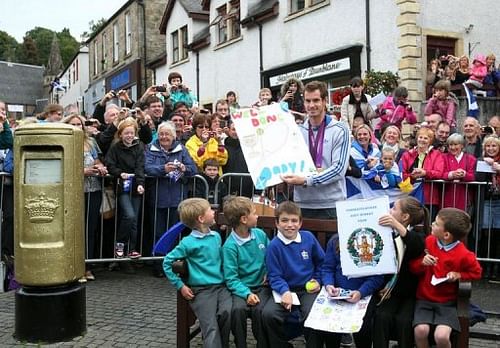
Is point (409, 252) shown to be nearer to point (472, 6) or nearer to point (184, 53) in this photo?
point (472, 6)

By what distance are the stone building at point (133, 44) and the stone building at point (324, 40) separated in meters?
6.04

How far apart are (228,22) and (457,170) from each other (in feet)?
62.7

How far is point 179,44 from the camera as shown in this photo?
29.4 metres

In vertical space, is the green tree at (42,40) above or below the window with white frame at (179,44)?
above

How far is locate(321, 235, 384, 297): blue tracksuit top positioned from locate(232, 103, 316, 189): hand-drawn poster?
60 centimetres

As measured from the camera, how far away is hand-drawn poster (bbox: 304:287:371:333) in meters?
3.99

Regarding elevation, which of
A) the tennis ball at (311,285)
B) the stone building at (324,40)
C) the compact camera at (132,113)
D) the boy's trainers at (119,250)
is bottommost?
the boy's trainers at (119,250)

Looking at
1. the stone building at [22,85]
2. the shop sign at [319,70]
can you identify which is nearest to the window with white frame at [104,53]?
the shop sign at [319,70]

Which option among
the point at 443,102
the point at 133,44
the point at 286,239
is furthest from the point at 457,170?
the point at 133,44

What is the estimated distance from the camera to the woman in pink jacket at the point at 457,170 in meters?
6.99

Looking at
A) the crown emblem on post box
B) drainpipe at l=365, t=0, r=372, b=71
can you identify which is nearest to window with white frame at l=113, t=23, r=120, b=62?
drainpipe at l=365, t=0, r=372, b=71

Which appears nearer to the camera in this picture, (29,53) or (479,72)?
(479,72)

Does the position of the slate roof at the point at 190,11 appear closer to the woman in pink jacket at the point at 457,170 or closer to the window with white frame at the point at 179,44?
the window with white frame at the point at 179,44

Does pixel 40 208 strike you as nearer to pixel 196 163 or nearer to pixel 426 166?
pixel 196 163
